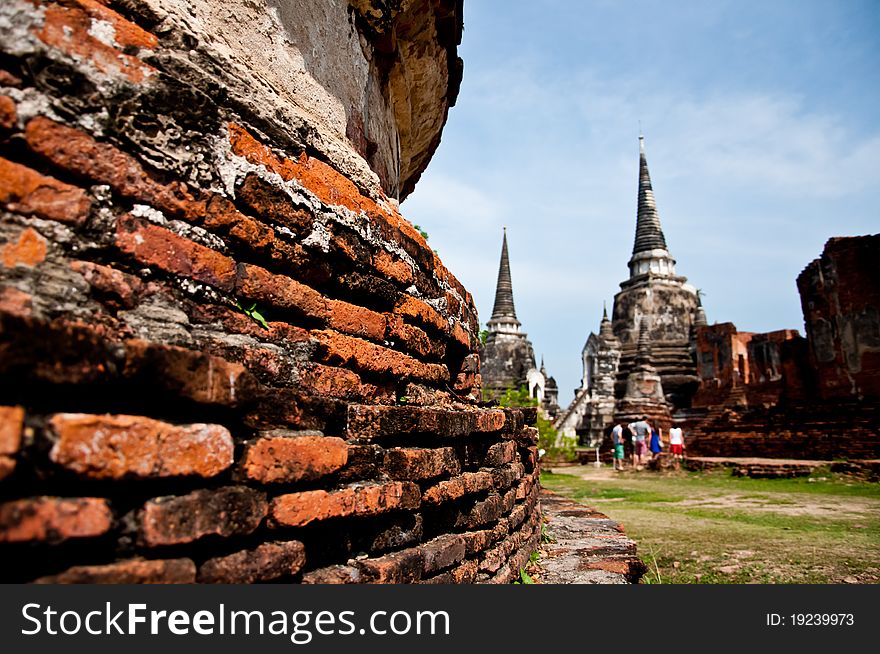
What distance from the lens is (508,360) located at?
101 feet

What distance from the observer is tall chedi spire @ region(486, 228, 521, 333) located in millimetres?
32031

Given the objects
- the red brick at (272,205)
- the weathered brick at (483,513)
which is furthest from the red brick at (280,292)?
the weathered brick at (483,513)

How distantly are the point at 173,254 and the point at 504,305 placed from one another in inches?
1254

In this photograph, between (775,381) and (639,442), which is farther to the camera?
(775,381)

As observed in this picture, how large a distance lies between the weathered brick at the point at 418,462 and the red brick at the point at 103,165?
0.74m

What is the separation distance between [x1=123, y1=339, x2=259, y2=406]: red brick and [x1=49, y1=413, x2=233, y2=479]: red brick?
0.06 metres

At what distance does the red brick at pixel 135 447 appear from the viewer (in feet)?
2.97

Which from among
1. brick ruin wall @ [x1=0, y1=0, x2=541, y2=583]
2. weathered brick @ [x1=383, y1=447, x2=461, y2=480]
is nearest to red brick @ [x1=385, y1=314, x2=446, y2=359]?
brick ruin wall @ [x1=0, y1=0, x2=541, y2=583]

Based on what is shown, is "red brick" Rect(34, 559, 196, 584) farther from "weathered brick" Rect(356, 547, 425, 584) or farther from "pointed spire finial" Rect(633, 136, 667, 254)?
"pointed spire finial" Rect(633, 136, 667, 254)

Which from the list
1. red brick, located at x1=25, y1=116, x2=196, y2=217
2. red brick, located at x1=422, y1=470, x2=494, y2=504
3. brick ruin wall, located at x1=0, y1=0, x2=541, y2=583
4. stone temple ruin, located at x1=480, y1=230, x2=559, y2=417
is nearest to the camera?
brick ruin wall, located at x1=0, y1=0, x2=541, y2=583

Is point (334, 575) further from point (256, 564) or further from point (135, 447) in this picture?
point (135, 447)

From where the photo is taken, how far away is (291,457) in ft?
4.06

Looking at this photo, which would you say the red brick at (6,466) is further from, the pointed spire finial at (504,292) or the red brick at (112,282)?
the pointed spire finial at (504,292)

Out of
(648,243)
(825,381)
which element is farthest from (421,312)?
(648,243)
